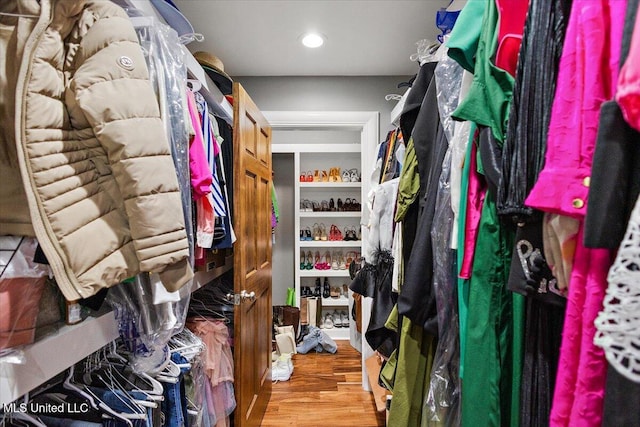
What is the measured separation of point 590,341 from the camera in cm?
41

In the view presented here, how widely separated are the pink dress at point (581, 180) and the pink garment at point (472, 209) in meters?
0.28

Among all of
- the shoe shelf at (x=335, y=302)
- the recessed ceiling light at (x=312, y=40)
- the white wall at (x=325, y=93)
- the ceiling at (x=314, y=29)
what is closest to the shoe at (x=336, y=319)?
the shoe shelf at (x=335, y=302)

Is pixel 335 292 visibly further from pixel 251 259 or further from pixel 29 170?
pixel 29 170

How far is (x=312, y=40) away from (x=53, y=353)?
2007 mm

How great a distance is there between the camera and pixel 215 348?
5.18ft

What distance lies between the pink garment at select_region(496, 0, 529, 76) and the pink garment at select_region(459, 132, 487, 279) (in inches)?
6.9

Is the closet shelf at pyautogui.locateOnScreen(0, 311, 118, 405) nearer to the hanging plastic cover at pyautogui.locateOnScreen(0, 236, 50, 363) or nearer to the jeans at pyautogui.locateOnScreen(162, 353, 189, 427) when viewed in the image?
the hanging plastic cover at pyautogui.locateOnScreen(0, 236, 50, 363)

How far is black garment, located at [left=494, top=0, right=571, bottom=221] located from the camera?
0.54 meters

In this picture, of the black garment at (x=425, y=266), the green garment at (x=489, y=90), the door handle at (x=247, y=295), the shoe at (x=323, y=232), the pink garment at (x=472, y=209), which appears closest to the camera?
the green garment at (x=489, y=90)

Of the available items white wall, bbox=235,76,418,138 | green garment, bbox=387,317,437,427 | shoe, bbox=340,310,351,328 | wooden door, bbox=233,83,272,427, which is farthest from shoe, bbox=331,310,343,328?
green garment, bbox=387,317,437,427

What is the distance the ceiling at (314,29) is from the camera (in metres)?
1.73

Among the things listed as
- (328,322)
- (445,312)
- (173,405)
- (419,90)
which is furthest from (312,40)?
(328,322)

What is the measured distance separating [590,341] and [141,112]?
884 mm

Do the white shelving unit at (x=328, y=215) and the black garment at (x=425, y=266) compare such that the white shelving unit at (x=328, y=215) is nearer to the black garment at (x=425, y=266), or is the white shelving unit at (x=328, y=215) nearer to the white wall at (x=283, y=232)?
the white wall at (x=283, y=232)
